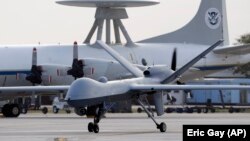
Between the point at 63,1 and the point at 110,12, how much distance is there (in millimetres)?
3603

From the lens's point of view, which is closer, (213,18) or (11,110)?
(11,110)

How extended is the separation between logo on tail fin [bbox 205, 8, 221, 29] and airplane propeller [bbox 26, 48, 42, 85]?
1624cm

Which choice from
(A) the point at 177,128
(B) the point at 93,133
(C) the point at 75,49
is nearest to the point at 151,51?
(C) the point at 75,49

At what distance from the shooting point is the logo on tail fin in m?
71.2

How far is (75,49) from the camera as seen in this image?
203 feet

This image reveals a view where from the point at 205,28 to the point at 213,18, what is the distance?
3.63ft

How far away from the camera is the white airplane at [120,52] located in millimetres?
60406

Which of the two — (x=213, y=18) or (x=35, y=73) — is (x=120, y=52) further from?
(x=213, y=18)

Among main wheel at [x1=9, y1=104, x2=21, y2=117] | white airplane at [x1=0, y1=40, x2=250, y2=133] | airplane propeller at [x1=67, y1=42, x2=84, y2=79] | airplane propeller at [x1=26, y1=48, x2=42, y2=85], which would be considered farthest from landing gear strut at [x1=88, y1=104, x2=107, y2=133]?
airplane propeller at [x1=67, y1=42, x2=84, y2=79]

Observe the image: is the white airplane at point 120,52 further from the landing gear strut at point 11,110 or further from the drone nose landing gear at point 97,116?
the drone nose landing gear at point 97,116

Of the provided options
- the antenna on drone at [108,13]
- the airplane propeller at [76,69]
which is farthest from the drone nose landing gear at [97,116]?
the antenna on drone at [108,13]

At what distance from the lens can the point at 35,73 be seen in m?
59.6

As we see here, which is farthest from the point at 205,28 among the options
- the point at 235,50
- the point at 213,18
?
the point at 235,50

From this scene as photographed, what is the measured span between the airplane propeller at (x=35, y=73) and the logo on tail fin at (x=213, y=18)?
16.2 metres
